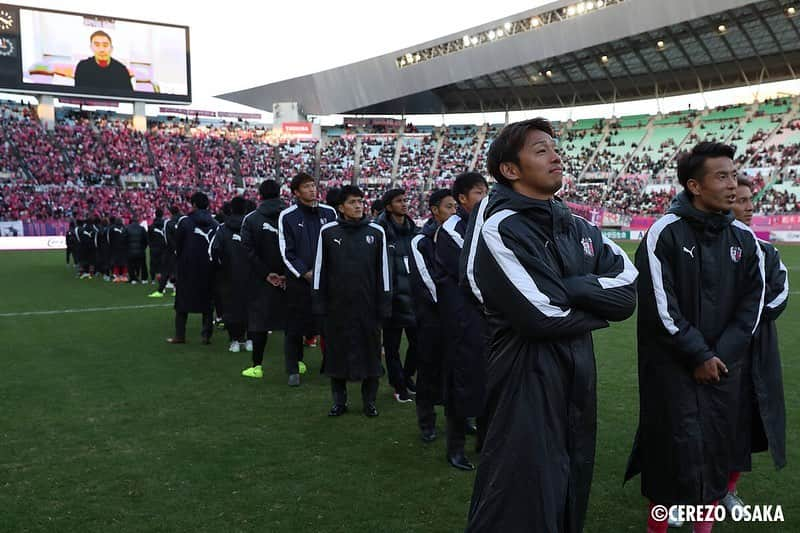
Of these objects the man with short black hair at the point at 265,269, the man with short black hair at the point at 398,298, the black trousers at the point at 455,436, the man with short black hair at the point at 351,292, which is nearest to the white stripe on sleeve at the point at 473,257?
the black trousers at the point at 455,436

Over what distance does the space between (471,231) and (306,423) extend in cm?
352

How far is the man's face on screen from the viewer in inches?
1751

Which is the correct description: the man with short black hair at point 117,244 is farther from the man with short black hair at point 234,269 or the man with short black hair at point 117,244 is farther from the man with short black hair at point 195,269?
the man with short black hair at point 234,269

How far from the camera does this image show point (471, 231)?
98.7 inches

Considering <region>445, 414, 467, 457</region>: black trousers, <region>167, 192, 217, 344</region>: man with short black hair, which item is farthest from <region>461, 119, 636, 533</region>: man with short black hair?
<region>167, 192, 217, 344</region>: man with short black hair

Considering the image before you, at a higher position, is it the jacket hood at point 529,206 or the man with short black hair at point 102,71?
the man with short black hair at point 102,71

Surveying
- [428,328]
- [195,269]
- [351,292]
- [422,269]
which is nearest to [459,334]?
[428,328]

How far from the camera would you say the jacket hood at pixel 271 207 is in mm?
7004

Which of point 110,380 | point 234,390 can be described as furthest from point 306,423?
point 110,380

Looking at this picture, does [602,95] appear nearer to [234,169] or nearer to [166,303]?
[234,169]

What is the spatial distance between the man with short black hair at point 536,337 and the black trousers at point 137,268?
16475 mm

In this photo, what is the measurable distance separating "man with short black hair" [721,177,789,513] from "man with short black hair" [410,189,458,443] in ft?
6.74

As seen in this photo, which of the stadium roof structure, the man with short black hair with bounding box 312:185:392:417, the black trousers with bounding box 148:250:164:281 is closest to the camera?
the man with short black hair with bounding box 312:185:392:417

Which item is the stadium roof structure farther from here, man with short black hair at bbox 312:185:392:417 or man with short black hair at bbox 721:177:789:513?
man with short black hair at bbox 721:177:789:513
